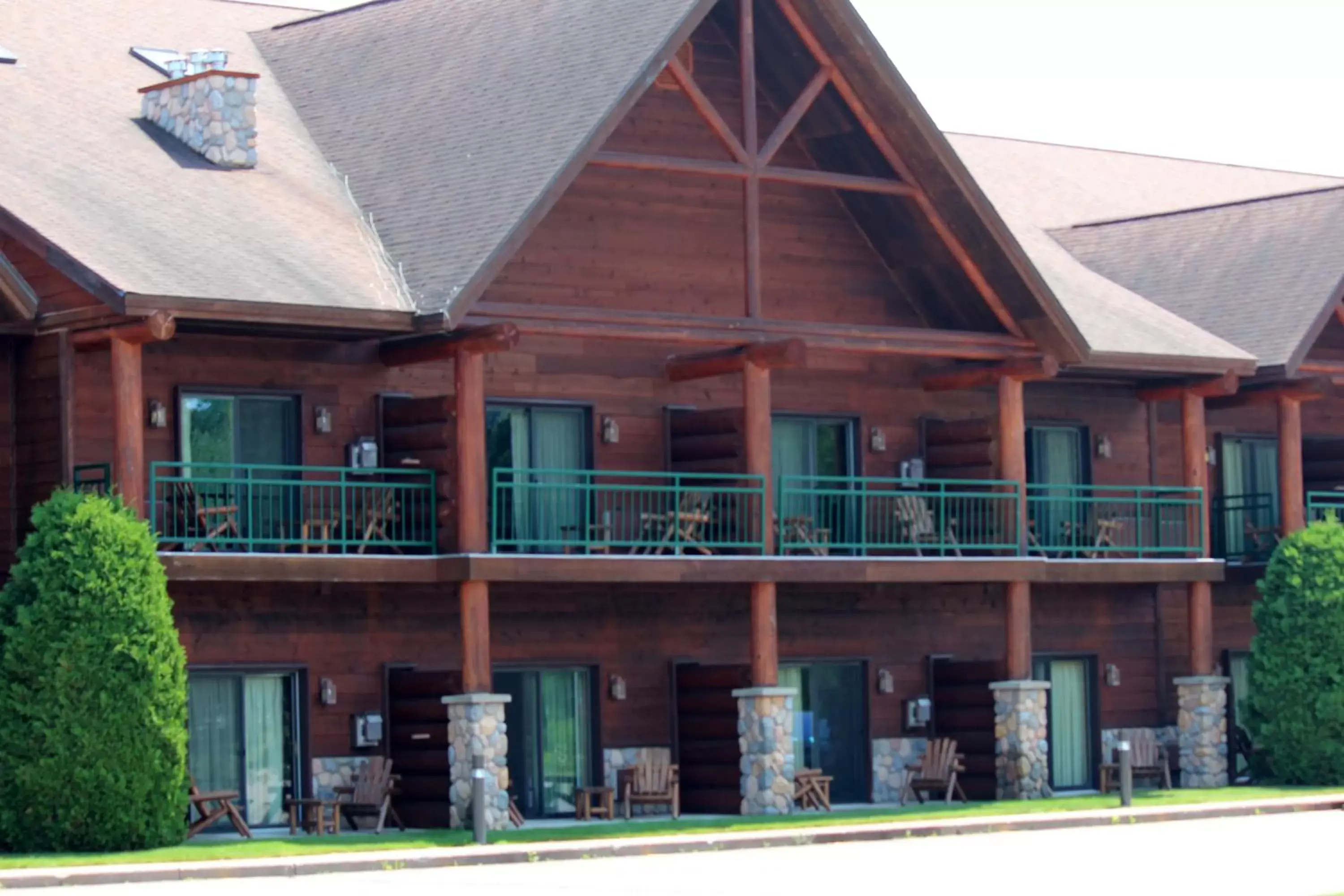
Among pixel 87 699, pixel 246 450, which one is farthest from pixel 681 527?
pixel 87 699

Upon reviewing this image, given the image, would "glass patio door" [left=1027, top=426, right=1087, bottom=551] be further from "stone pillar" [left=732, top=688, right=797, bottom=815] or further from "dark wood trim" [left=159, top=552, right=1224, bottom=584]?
"stone pillar" [left=732, top=688, right=797, bottom=815]

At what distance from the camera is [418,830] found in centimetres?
3155

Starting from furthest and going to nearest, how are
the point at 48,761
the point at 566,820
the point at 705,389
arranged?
1. the point at 705,389
2. the point at 566,820
3. the point at 48,761

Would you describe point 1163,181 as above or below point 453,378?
above

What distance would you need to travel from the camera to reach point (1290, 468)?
130 feet

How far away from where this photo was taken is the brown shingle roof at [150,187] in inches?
1171

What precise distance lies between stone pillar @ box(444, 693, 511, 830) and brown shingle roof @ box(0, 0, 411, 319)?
183 inches

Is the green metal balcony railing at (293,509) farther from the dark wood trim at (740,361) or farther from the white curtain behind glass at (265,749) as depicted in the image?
the dark wood trim at (740,361)

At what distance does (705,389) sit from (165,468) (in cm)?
792

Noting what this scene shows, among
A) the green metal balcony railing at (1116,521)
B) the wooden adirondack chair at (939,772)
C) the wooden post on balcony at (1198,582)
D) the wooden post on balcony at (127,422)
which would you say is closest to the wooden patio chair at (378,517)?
the wooden post on balcony at (127,422)

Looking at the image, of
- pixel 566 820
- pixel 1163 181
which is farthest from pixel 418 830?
pixel 1163 181

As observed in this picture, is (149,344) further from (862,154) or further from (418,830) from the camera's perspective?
(862,154)

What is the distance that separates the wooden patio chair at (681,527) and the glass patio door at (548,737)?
201 cm

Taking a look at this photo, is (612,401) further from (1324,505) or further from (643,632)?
(1324,505)
